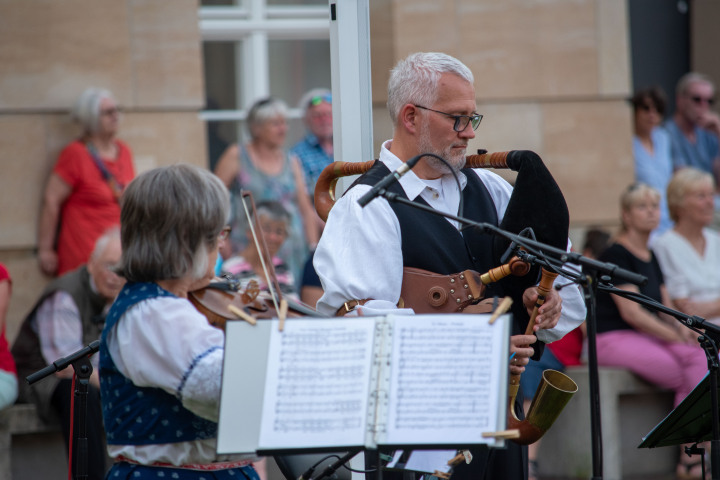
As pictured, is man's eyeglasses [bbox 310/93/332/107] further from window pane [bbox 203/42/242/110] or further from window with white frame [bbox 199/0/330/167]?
window pane [bbox 203/42/242/110]

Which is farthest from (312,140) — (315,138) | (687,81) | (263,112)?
(687,81)

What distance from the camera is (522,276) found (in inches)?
123

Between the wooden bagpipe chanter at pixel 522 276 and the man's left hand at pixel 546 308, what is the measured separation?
2cm

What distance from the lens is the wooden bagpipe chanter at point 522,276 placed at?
2.97 m

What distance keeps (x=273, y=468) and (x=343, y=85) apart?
268cm

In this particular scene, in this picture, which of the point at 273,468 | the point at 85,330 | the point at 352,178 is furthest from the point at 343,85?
the point at 273,468

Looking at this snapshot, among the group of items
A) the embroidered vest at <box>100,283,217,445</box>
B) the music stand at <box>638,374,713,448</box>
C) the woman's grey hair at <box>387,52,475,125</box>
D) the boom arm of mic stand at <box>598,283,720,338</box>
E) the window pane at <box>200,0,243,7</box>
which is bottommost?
the music stand at <box>638,374,713,448</box>

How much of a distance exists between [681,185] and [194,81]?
136 inches

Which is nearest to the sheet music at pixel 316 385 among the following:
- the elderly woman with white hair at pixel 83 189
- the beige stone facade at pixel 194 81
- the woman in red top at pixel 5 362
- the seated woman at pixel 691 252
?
the woman in red top at pixel 5 362

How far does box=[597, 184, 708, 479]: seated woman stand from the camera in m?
6.23

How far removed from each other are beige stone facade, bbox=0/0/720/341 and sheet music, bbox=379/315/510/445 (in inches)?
126

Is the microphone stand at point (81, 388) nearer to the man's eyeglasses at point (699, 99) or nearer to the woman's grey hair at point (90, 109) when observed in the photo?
the woman's grey hair at point (90, 109)

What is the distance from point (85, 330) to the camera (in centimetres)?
519

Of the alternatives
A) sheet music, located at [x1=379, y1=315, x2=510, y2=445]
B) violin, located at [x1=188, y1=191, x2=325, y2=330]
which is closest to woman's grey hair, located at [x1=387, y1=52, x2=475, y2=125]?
violin, located at [x1=188, y1=191, x2=325, y2=330]
